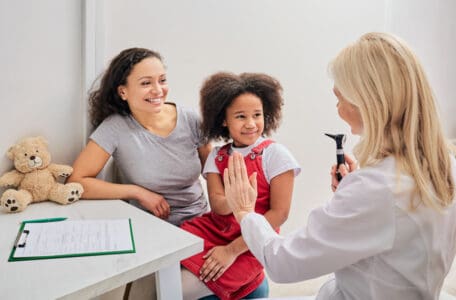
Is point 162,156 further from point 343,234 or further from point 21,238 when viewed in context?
point 343,234

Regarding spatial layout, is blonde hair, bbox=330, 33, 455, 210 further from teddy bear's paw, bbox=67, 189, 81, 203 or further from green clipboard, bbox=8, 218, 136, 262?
teddy bear's paw, bbox=67, 189, 81, 203

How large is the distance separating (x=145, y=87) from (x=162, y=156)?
0.25m

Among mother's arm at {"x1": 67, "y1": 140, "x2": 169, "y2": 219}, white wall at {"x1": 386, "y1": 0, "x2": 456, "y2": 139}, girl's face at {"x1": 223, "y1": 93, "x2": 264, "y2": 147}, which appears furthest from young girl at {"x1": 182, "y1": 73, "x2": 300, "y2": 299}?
white wall at {"x1": 386, "y1": 0, "x2": 456, "y2": 139}

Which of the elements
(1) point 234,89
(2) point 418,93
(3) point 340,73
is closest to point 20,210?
(1) point 234,89

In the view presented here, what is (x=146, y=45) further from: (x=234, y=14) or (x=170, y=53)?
(x=234, y=14)

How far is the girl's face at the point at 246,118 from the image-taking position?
1.41m

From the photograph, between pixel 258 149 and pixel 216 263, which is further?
pixel 258 149

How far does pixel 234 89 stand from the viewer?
56.1 inches

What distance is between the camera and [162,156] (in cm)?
148

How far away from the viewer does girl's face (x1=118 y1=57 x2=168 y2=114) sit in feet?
4.58

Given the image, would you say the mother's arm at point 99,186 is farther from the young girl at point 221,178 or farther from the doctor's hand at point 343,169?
the doctor's hand at point 343,169

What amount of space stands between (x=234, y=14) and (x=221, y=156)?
2.31ft

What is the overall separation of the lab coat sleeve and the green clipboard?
36 cm

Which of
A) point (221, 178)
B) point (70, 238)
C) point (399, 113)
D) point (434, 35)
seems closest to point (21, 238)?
point (70, 238)
